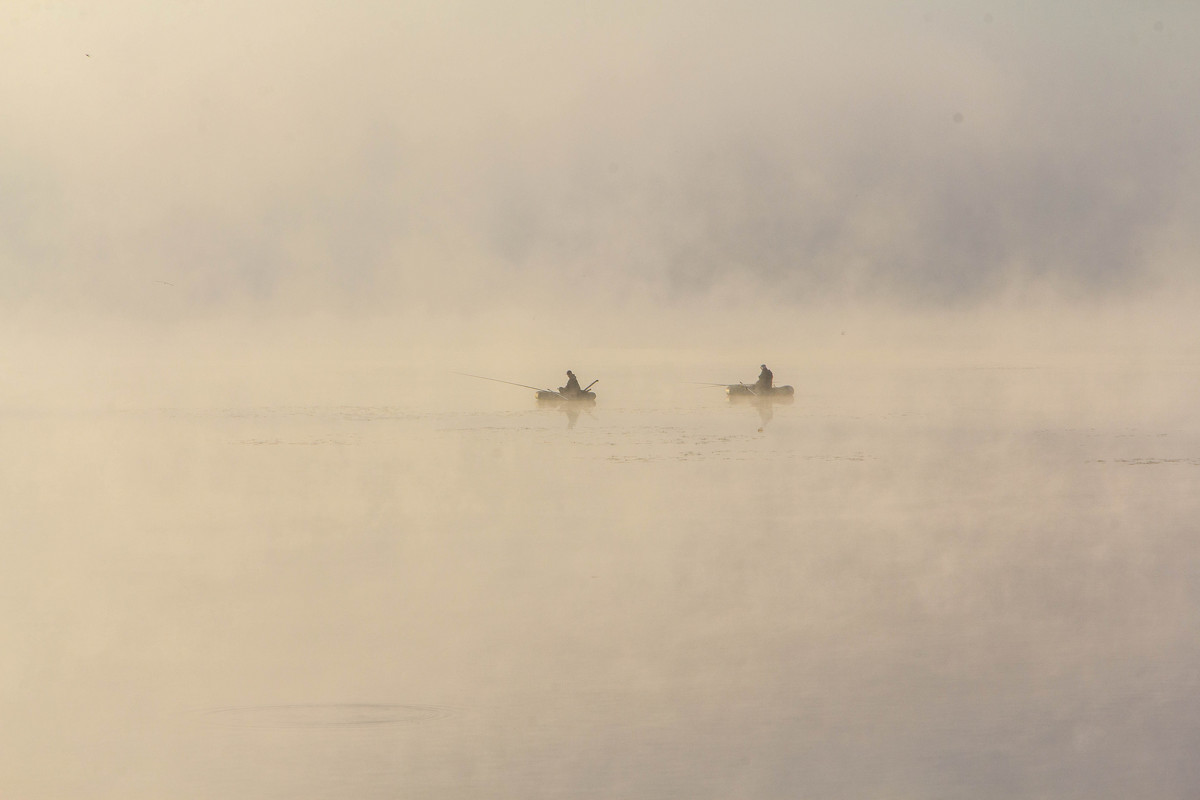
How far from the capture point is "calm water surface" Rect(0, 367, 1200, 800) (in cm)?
Result: 653

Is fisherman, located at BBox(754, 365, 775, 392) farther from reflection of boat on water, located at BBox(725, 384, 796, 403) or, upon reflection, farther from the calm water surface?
the calm water surface

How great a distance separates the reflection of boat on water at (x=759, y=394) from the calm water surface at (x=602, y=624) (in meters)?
7.25

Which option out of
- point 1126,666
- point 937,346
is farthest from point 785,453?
point 937,346

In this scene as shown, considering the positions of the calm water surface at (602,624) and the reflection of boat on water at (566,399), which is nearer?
the calm water surface at (602,624)

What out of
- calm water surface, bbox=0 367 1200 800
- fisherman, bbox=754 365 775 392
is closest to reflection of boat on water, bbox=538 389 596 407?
fisherman, bbox=754 365 775 392

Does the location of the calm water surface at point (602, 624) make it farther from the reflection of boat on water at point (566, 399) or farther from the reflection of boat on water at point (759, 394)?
the reflection of boat on water at point (759, 394)

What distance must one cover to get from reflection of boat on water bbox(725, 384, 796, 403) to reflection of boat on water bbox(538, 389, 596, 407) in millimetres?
3362

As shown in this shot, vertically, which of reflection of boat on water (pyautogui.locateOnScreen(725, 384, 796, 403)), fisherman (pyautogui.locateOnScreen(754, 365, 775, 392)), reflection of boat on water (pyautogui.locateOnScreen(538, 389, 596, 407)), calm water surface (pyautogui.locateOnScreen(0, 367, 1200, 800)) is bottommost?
calm water surface (pyautogui.locateOnScreen(0, 367, 1200, 800))

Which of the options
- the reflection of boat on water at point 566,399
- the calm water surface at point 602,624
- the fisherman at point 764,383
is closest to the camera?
the calm water surface at point 602,624

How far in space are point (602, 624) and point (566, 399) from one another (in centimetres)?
1476

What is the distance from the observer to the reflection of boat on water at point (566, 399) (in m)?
23.6

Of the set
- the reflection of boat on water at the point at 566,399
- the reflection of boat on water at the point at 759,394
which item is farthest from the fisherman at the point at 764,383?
the reflection of boat on water at the point at 566,399

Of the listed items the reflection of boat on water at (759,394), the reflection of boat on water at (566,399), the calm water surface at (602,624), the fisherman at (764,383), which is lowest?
the calm water surface at (602,624)

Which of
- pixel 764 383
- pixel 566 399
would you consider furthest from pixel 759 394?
pixel 566 399
